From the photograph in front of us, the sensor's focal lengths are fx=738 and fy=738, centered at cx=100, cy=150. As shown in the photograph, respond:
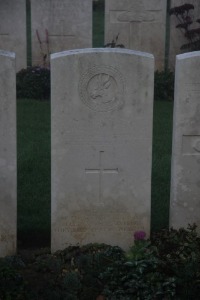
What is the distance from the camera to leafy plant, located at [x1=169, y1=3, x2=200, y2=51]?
13.7 meters

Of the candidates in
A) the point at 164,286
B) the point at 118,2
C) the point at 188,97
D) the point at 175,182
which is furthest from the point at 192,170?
the point at 118,2

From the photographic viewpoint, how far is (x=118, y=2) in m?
13.6

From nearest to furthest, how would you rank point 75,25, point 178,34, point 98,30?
point 75,25
point 178,34
point 98,30

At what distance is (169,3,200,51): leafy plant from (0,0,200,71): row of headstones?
0.56 feet

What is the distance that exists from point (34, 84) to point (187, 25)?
3211 mm

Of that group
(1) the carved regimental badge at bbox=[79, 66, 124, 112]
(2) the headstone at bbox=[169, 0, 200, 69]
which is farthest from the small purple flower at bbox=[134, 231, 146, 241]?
(2) the headstone at bbox=[169, 0, 200, 69]

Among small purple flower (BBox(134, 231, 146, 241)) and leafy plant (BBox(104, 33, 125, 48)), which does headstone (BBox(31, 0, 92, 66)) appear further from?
small purple flower (BBox(134, 231, 146, 241))

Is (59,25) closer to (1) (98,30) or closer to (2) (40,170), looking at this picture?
(2) (40,170)

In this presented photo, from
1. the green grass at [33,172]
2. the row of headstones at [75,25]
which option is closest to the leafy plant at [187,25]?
the row of headstones at [75,25]

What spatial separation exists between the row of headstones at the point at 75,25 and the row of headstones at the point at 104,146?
7519 millimetres

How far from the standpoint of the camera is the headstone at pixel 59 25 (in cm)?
1365

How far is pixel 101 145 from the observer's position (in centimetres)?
639

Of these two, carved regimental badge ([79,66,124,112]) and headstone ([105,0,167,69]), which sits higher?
headstone ([105,0,167,69])


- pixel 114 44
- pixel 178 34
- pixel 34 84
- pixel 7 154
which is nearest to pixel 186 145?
pixel 7 154
